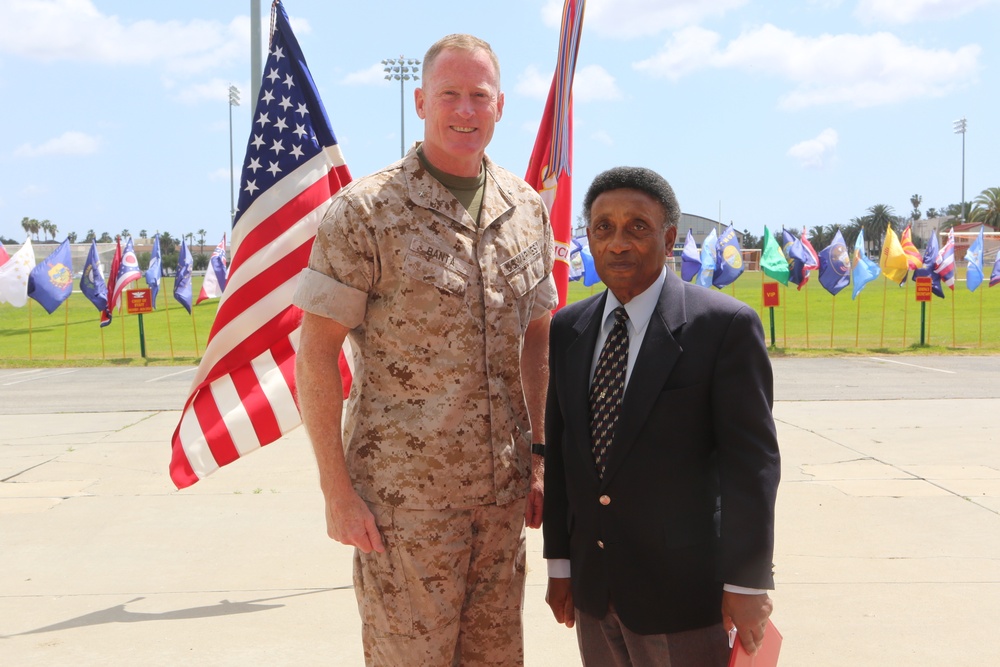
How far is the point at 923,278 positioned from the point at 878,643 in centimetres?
1736

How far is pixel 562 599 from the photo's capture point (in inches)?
98.8

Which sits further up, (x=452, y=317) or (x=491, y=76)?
(x=491, y=76)

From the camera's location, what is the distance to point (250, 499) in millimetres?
6430

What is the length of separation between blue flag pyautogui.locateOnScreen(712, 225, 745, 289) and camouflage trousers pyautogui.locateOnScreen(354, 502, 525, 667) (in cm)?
1723

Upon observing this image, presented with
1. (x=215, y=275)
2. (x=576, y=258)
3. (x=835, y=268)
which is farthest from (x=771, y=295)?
(x=215, y=275)

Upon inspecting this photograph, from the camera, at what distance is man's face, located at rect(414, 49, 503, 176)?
7.97ft

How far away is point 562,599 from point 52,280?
60.8 feet

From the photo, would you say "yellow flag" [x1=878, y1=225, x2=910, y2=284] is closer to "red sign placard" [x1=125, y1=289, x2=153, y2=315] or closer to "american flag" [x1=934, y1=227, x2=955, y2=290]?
"american flag" [x1=934, y1=227, x2=955, y2=290]

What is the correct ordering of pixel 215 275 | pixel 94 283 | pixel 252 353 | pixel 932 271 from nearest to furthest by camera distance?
pixel 252 353 → pixel 932 271 → pixel 94 283 → pixel 215 275

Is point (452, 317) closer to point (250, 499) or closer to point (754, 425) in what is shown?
point (754, 425)

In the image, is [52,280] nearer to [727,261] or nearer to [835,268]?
[727,261]

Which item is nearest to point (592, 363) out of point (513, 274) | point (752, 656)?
point (513, 274)

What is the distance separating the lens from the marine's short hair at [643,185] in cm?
223

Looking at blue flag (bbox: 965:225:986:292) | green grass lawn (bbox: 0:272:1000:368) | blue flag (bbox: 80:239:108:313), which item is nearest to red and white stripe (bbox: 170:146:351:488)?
green grass lawn (bbox: 0:272:1000:368)
